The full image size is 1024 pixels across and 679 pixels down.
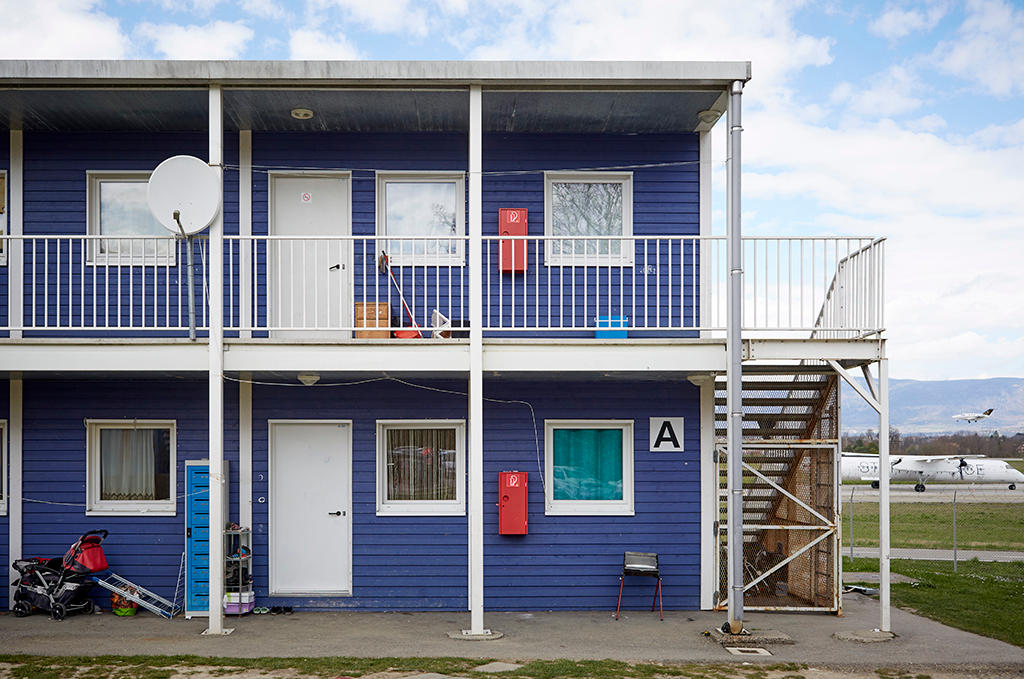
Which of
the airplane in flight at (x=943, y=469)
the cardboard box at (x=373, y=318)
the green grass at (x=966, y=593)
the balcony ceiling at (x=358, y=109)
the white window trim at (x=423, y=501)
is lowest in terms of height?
the airplane in flight at (x=943, y=469)

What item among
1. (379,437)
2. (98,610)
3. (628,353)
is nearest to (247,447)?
(379,437)

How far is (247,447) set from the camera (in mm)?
11664

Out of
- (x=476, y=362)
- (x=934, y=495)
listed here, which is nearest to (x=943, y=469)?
(x=934, y=495)

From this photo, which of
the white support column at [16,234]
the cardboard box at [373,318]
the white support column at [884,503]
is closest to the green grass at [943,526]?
the white support column at [884,503]

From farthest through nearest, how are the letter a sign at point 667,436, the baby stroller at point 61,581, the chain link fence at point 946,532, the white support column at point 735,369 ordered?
1. the chain link fence at point 946,532
2. the letter a sign at point 667,436
3. the baby stroller at point 61,581
4. the white support column at point 735,369

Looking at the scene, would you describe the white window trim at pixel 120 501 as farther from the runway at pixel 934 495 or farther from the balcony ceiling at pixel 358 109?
the runway at pixel 934 495

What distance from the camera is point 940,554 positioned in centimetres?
1831

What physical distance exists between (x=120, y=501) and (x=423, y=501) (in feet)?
12.1

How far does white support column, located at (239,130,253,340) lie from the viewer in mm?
11641

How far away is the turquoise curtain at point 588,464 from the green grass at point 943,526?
10.8 metres

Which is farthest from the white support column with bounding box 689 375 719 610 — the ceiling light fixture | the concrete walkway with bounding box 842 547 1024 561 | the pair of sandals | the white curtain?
the concrete walkway with bounding box 842 547 1024 561

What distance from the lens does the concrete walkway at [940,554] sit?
1767 centimetres

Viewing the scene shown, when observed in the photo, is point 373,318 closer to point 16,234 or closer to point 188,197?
point 188,197

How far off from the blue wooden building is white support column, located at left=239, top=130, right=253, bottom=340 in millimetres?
34
